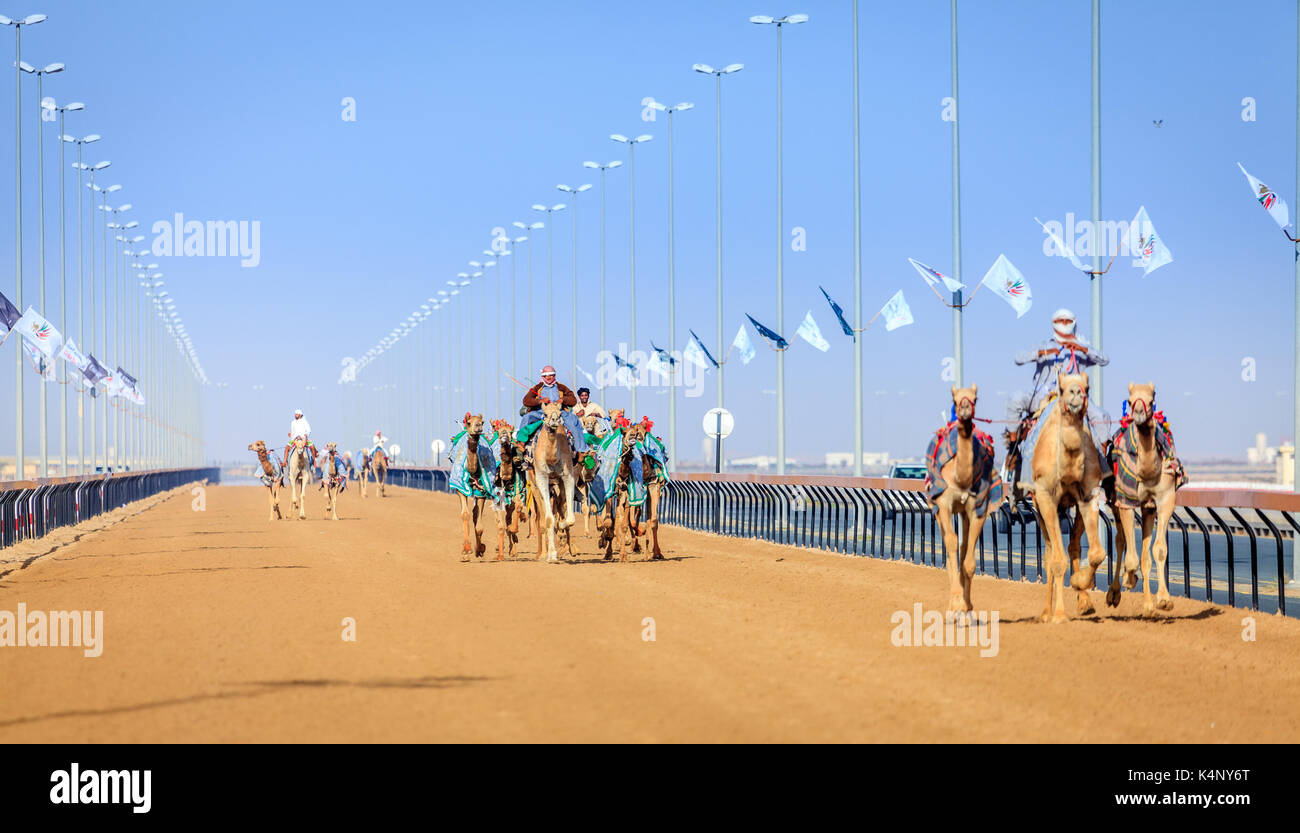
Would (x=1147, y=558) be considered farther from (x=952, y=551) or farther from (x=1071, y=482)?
(x=952, y=551)

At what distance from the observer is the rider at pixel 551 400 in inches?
→ 891

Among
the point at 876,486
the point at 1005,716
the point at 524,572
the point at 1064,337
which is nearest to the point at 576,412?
the point at 524,572

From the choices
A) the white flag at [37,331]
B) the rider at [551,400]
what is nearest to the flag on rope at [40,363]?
the white flag at [37,331]

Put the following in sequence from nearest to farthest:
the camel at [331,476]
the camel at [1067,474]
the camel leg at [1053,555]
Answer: the camel at [1067,474] → the camel leg at [1053,555] → the camel at [331,476]

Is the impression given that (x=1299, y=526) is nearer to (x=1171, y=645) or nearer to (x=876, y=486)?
(x=1171, y=645)

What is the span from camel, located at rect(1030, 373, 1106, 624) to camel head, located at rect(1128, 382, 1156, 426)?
0.43 meters

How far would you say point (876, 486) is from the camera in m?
28.0

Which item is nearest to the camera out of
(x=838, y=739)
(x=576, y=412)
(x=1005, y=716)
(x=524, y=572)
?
(x=838, y=739)

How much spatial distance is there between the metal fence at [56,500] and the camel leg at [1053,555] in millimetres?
18915

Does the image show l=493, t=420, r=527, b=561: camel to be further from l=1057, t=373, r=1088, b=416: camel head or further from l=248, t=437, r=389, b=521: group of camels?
l=248, t=437, r=389, b=521: group of camels

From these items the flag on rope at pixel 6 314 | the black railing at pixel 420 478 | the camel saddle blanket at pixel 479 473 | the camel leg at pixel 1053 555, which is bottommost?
the black railing at pixel 420 478

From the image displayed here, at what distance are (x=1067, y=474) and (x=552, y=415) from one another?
A: 8505 millimetres

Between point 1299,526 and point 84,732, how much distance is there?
12.4m

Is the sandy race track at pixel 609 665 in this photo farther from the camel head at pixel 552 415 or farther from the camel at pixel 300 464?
the camel at pixel 300 464
